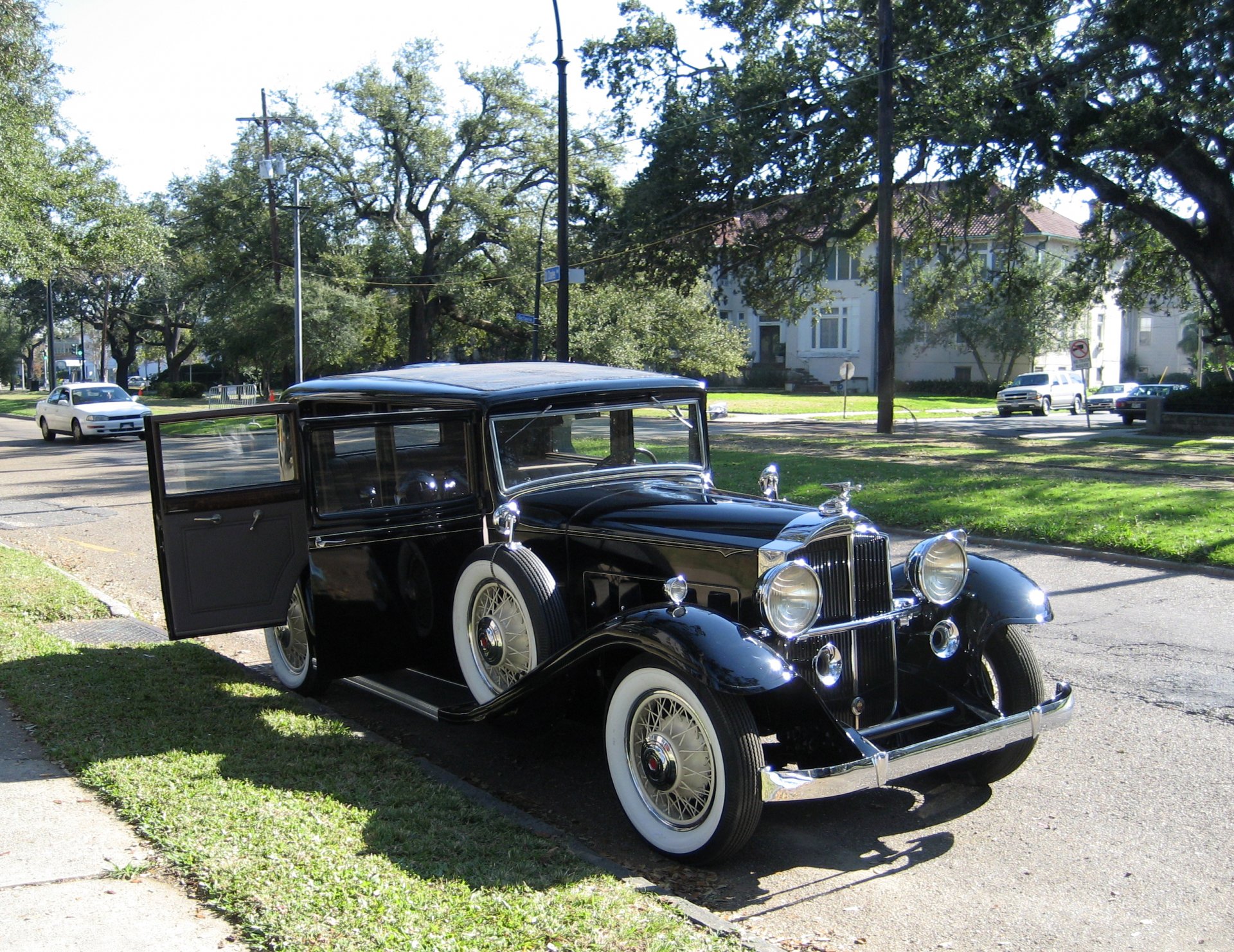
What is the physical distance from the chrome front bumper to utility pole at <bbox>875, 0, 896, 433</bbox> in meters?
17.6

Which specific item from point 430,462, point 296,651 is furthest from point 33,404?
point 430,462

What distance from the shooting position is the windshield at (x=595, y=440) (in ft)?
17.4

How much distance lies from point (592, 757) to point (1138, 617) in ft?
15.7

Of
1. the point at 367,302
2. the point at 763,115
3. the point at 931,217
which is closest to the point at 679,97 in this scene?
the point at 763,115

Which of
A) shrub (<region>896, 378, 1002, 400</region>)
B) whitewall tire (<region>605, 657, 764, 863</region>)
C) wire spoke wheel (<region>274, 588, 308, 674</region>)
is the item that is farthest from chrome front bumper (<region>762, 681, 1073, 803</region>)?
shrub (<region>896, 378, 1002, 400</region>)

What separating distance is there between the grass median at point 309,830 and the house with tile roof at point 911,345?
50.6 m

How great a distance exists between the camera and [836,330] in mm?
59844

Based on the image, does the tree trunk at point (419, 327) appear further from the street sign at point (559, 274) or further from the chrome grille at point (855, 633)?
the chrome grille at point (855, 633)

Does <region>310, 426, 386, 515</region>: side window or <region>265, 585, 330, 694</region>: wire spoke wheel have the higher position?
<region>310, 426, 386, 515</region>: side window

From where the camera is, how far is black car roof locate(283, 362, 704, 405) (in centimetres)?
531

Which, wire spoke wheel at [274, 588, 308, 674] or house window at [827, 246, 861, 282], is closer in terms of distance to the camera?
wire spoke wheel at [274, 588, 308, 674]

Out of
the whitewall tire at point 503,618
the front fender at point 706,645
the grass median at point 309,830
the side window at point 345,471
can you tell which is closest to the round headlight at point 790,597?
the front fender at point 706,645

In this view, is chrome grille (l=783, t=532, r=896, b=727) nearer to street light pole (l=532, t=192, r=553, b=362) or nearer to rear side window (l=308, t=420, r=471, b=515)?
rear side window (l=308, t=420, r=471, b=515)

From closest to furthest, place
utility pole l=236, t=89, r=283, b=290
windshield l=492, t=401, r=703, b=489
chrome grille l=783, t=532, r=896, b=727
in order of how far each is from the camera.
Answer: chrome grille l=783, t=532, r=896, b=727
windshield l=492, t=401, r=703, b=489
utility pole l=236, t=89, r=283, b=290
